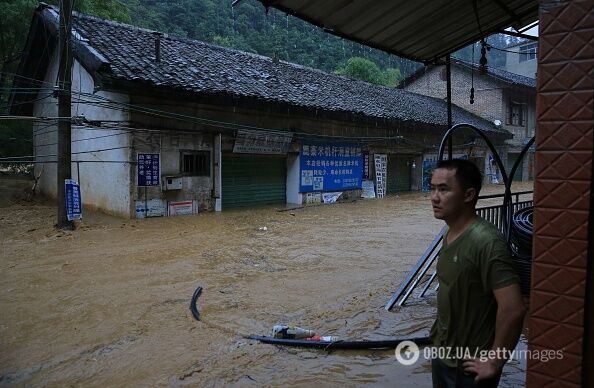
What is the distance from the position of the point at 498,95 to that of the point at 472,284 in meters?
28.5

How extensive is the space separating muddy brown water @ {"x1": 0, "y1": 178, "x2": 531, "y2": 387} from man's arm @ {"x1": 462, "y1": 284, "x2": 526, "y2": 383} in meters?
1.62

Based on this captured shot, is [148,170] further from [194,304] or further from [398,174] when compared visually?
[398,174]

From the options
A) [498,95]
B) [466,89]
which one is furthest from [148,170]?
[466,89]

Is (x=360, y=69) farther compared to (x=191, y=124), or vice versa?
(x=360, y=69)

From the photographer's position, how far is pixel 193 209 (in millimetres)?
12281

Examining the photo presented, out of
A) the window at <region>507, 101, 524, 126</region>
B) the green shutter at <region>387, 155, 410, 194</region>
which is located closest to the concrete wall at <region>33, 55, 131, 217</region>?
the green shutter at <region>387, 155, 410, 194</region>

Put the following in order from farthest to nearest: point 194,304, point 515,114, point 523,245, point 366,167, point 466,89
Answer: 1. point 466,89
2. point 515,114
3. point 366,167
4. point 194,304
5. point 523,245

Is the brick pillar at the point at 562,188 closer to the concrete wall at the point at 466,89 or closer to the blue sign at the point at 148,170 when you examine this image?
the blue sign at the point at 148,170

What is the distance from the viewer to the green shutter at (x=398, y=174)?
2080 cm

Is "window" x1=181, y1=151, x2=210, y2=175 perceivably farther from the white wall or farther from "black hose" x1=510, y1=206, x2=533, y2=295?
"black hose" x1=510, y1=206, x2=533, y2=295

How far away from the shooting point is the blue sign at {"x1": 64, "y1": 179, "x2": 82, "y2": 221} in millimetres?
9344

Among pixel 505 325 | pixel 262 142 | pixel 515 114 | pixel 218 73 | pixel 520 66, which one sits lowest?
pixel 505 325

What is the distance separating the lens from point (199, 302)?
5.28 metres

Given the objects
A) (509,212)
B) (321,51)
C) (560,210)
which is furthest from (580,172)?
(321,51)
